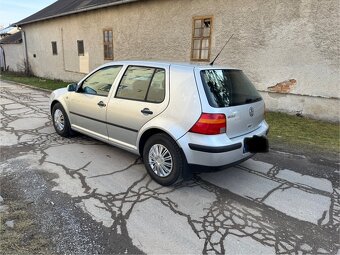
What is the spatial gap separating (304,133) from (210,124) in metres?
4.12

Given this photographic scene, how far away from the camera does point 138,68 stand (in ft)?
12.8

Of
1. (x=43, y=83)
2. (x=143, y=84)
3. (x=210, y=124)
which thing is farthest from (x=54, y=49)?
(x=210, y=124)

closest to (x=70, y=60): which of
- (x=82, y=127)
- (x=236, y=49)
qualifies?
(x=236, y=49)

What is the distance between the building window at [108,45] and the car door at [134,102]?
1000 centimetres

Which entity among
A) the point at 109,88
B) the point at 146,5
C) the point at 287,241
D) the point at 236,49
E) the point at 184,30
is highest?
the point at 146,5

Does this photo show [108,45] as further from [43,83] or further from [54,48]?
[54,48]

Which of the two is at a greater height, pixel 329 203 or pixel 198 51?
pixel 198 51

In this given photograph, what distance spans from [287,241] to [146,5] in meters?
10.7

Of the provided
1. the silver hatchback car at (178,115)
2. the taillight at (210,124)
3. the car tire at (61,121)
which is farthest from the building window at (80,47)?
the taillight at (210,124)

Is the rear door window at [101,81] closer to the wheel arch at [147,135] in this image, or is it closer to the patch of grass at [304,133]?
the wheel arch at [147,135]

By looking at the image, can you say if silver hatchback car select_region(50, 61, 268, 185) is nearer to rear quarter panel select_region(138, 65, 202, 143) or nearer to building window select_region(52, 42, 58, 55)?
rear quarter panel select_region(138, 65, 202, 143)

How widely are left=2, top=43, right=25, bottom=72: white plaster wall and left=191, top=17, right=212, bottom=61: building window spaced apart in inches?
670

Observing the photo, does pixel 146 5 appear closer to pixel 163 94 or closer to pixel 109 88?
pixel 109 88

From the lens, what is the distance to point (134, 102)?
12.2ft
